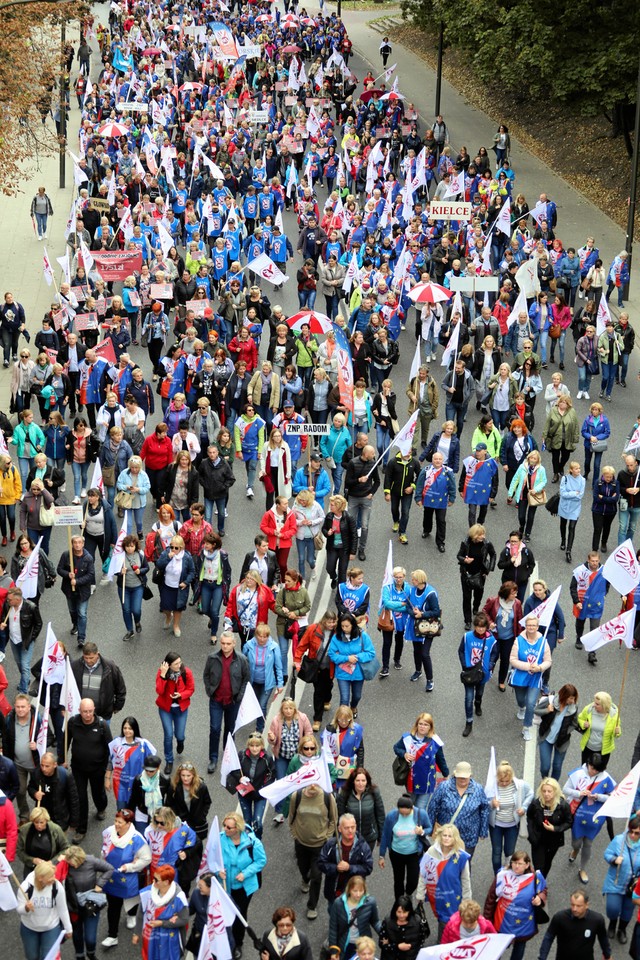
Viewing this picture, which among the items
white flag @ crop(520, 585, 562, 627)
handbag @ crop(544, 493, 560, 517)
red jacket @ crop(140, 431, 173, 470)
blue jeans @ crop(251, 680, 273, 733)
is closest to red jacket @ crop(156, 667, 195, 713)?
blue jeans @ crop(251, 680, 273, 733)

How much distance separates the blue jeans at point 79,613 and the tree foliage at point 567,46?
72.8 feet

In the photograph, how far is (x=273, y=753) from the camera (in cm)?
1385

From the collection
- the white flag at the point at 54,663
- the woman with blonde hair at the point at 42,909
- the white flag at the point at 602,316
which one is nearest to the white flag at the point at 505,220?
the white flag at the point at 602,316

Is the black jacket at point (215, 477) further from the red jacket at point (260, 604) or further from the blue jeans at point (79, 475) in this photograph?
the red jacket at point (260, 604)

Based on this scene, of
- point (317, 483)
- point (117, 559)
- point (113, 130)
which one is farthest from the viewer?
point (113, 130)

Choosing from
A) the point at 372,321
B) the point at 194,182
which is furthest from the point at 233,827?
the point at 194,182

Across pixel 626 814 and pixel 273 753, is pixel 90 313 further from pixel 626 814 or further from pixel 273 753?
pixel 626 814

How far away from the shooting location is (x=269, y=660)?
15.2 m

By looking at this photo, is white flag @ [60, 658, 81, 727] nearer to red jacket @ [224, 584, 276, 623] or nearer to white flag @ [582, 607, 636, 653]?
red jacket @ [224, 584, 276, 623]

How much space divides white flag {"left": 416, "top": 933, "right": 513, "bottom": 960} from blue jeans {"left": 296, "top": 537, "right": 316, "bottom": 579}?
24.6ft

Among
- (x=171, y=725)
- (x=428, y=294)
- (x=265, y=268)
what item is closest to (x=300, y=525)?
(x=171, y=725)

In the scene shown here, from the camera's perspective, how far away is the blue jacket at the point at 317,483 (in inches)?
733

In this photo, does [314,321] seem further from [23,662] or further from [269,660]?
[269,660]

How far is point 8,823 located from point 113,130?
80.3 feet
